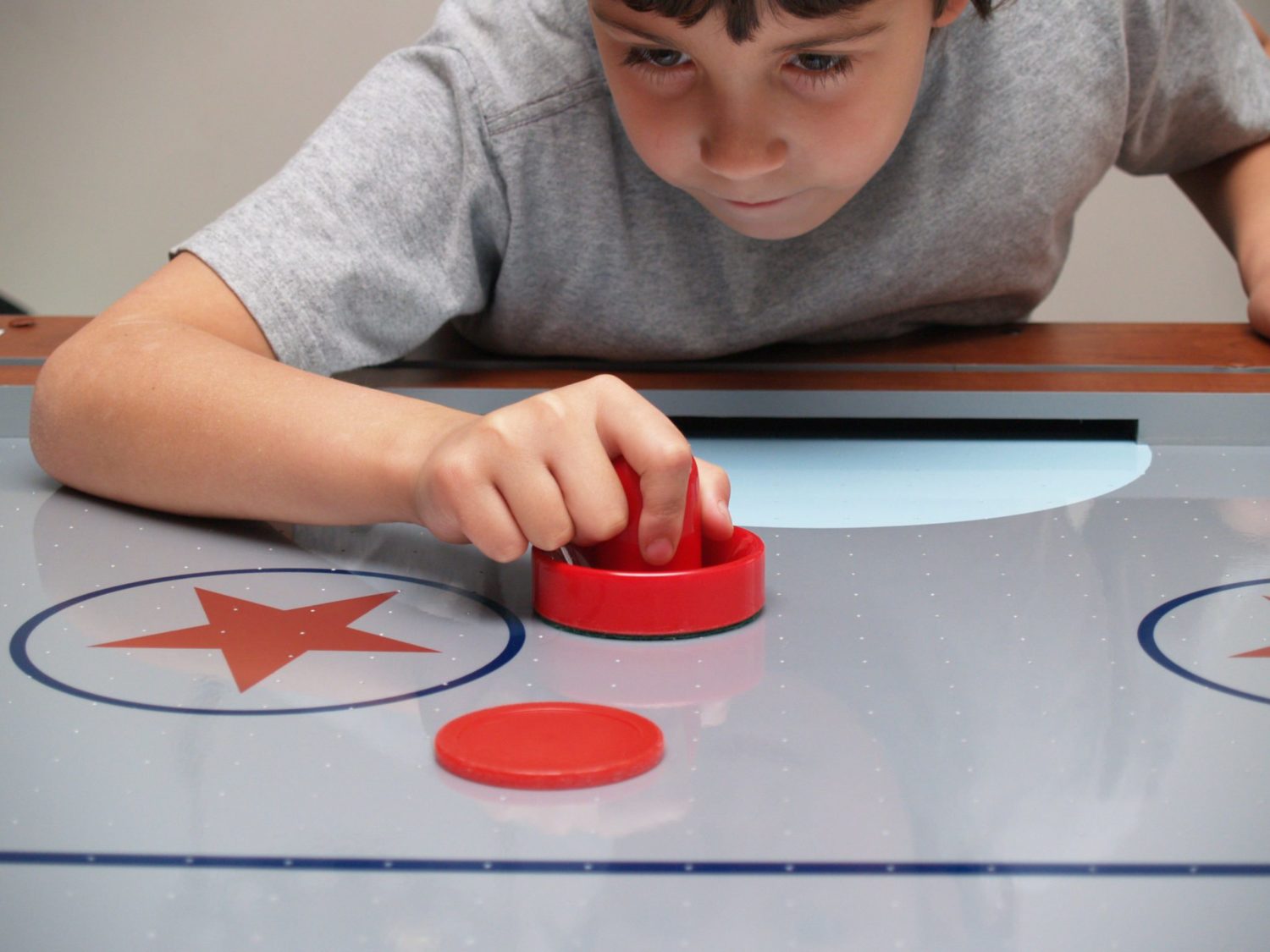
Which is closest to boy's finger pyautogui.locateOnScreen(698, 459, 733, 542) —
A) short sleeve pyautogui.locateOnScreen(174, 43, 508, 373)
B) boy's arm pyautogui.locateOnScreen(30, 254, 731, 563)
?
boy's arm pyautogui.locateOnScreen(30, 254, 731, 563)

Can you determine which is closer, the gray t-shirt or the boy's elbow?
the boy's elbow

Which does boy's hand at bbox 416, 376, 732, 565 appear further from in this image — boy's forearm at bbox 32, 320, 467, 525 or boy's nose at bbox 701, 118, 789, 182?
boy's nose at bbox 701, 118, 789, 182

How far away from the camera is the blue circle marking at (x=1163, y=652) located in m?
0.47

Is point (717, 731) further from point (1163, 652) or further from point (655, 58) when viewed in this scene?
point (655, 58)

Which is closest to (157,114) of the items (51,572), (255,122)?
(255,122)

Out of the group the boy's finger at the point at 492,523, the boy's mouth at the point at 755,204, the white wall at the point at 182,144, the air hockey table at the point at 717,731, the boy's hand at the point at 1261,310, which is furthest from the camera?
the white wall at the point at 182,144

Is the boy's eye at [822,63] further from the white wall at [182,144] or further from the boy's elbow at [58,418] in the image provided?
the white wall at [182,144]

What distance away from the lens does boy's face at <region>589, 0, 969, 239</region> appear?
26.9 inches

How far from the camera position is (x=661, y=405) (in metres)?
0.88

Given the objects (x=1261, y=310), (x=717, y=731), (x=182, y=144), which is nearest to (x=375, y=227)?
(x=717, y=731)

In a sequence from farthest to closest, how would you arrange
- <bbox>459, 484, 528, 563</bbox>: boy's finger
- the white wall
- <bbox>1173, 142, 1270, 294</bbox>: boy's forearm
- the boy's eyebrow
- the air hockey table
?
1. the white wall
2. <bbox>1173, 142, 1270, 294</bbox>: boy's forearm
3. the boy's eyebrow
4. <bbox>459, 484, 528, 563</bbox>: boy's finger
5. the air hockey table

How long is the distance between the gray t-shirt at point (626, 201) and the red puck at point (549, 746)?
484mm

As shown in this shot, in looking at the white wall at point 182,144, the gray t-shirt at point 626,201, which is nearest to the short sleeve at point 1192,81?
the gray t-shirt at point 626,201

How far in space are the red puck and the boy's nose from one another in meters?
0.39
